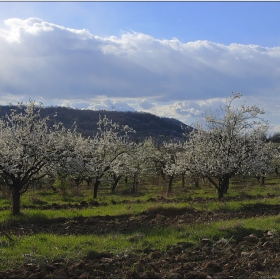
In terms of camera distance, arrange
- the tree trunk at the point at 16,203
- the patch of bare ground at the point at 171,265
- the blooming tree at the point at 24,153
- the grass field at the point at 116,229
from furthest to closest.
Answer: the tree trunk at the point at 16,203, the blooming tree at the point at 24,153, the grass field at the point at 116,229, the patch of bare ground at the point at 171,265

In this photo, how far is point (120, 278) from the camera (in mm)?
6883

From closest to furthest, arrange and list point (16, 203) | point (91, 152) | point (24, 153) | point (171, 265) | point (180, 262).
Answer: point (171, 265) < point (180, 262) < point (24, 153) < point (16, 203) < point (91, 152)

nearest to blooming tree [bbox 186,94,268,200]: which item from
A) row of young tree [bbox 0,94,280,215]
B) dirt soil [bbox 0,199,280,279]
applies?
row of young tree [bbox 0,94,280,215]

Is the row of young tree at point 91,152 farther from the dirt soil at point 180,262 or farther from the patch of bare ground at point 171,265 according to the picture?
the patch of bare ground at point 171,265

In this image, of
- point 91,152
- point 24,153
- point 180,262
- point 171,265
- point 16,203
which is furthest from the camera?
point 91,152

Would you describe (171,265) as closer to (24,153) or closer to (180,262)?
(180,262)

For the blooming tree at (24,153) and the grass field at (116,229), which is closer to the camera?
the grass field at (116,229)

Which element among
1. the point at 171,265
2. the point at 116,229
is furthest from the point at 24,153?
the point at 171,265

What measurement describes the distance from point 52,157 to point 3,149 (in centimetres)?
227

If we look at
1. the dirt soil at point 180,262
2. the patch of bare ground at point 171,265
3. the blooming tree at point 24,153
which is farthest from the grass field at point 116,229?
the blooming tree at point 24,153

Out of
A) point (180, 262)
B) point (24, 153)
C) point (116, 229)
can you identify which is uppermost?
point (24, 153)

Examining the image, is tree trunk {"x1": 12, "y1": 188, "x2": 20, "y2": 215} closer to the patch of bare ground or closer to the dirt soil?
the dirt soil

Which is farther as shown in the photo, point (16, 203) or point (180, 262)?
point (16, 203)

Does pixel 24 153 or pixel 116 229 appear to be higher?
pixel 24 153
